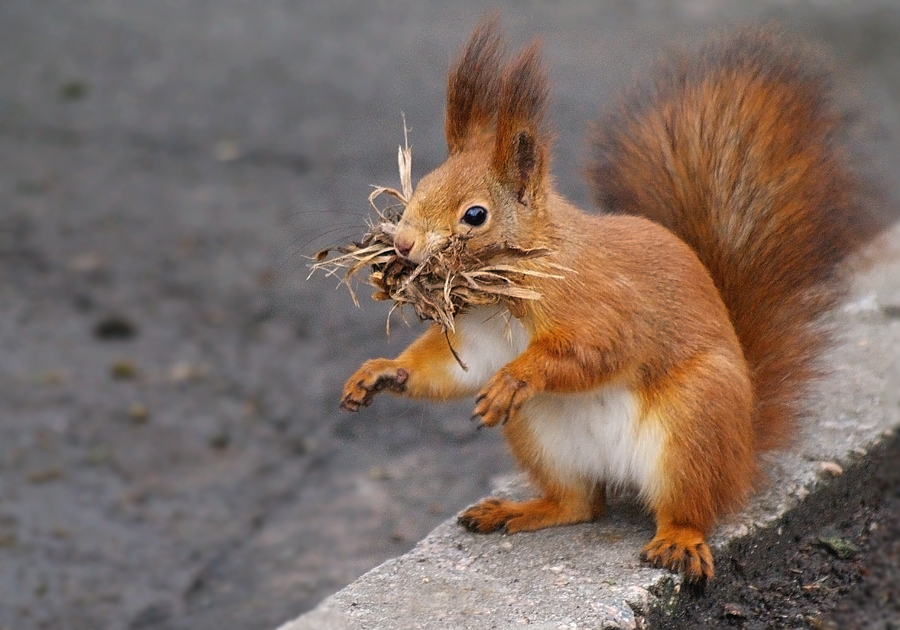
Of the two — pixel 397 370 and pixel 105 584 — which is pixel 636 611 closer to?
pixel 397 370

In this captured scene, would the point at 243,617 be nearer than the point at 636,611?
No

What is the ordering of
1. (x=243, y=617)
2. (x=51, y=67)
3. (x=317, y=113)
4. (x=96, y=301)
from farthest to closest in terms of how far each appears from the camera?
(x=51, y=67) < (x=317, y=113) < (x=96, y=301) < (x=243, y=617)

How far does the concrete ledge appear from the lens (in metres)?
1.74

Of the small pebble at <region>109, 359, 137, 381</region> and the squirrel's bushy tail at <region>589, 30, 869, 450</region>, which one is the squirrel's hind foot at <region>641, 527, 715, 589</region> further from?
the small pebble at <region>109, 359, 137, 381</region>

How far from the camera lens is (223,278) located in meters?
4.23

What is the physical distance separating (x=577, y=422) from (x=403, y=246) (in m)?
0.47

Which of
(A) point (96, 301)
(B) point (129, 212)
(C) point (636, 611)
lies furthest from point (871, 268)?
(B) point (129, 212)

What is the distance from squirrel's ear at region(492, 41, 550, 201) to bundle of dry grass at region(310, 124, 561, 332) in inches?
4.7

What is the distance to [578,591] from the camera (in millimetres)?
1792

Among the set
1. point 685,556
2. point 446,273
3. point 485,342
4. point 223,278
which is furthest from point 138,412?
point 685,556

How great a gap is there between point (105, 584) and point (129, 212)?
2.12 m

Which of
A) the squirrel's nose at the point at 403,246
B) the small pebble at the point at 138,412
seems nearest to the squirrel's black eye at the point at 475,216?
the squirrel's nose at the point at 403,246

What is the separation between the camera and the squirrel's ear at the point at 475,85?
182 cm

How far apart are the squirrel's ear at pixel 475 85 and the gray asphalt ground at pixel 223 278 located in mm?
259
